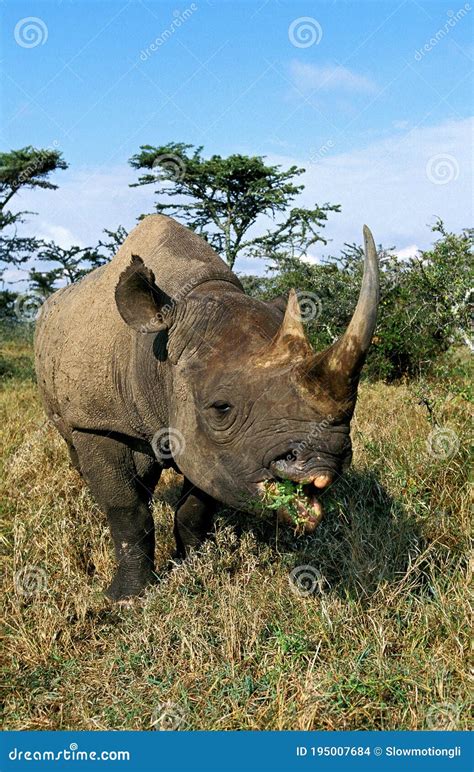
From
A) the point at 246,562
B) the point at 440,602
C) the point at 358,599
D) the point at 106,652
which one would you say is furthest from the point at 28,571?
the point at 440,602

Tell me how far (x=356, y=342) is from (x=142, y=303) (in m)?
1.50

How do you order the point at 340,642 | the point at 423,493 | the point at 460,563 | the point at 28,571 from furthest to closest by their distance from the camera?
the point at 423,493 → the point at 28,571 → the point at 460,563 → the point at 340,642

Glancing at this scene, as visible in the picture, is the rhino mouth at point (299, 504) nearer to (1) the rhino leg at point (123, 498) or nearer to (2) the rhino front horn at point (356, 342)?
(2) the rhino front horn at point (356, 342)

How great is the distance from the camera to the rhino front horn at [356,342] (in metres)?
3.18

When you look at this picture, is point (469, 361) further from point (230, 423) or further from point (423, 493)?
point (230, 423)

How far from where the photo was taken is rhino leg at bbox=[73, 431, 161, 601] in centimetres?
497

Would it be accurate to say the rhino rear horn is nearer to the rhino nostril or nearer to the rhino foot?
the rhino nostril

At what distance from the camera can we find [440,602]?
4309 mm

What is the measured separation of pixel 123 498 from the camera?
197 inches

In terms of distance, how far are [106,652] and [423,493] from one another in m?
2.58

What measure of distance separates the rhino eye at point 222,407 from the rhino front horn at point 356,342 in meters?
0.59

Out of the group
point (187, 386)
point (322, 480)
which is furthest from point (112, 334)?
point (322, 480)

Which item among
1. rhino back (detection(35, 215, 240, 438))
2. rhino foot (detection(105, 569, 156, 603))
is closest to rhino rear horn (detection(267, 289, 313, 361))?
rhino back (detection(35, 215, 240, 438))

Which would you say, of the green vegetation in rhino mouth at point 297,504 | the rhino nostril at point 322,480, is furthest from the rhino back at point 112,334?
the rhino nostril at point 322,480
